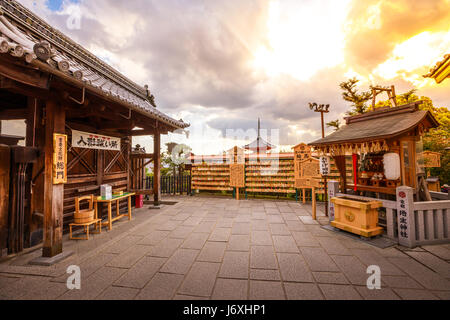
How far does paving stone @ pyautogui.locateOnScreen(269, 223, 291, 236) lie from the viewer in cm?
531

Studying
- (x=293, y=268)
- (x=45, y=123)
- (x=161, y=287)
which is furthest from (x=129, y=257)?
(x=45, y=123)

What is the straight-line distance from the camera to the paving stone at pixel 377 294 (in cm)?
263

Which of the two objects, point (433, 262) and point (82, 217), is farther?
point (82, 217)

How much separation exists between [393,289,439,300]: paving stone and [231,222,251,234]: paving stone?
331 centimetres

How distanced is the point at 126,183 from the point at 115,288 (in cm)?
637

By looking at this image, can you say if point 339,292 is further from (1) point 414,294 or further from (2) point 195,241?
(2) point 195,241

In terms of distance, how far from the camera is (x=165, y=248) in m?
4.37

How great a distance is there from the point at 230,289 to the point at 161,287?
1.10m

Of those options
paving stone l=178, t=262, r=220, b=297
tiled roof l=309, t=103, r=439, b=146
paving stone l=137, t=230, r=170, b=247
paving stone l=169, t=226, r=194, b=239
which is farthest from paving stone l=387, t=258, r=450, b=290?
paving stone l=137, t=230, r=170, b=247

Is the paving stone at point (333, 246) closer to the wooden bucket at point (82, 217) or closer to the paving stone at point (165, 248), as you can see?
the paving stone at point (165, 248)

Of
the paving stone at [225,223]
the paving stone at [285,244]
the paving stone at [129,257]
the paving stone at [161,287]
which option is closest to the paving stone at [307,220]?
the paving stone at [285,244]

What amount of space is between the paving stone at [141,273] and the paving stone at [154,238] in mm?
838
